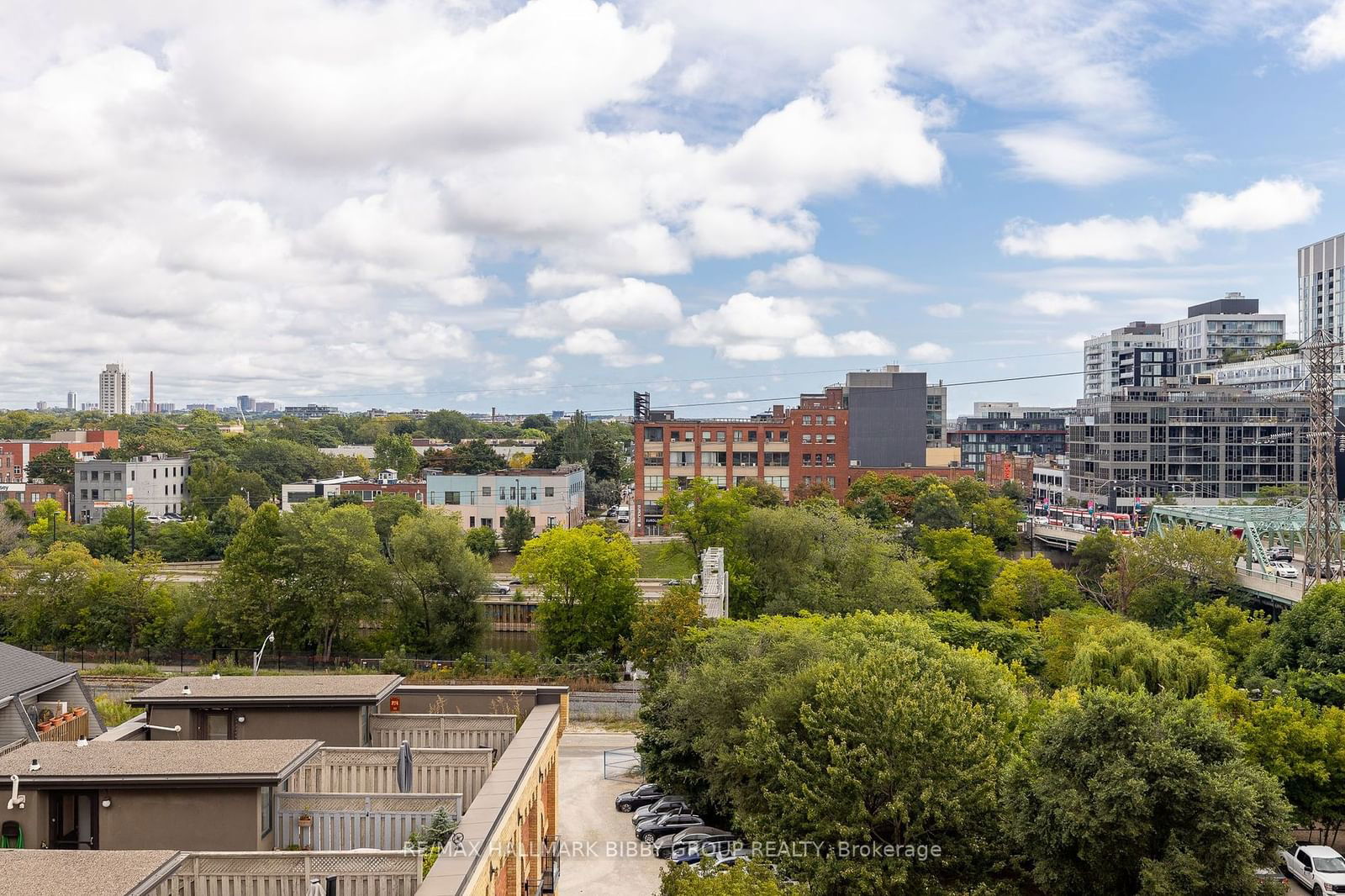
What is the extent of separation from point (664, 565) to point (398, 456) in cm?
7945

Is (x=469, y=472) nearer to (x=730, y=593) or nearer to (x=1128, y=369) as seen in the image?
(x=730, y=593)

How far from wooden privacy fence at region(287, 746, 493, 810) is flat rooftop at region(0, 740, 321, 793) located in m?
1.09

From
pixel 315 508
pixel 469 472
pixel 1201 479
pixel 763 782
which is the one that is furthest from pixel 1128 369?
pixel 763 782

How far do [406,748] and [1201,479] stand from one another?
375 ft

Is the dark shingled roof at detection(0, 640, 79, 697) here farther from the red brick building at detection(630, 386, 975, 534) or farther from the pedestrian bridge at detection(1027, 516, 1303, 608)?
the red brick building at detection(630, 386, 975, 534)

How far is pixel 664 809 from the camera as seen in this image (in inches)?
1155

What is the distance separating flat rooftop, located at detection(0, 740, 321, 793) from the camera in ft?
44.4

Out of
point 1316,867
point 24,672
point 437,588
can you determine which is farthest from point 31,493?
point 1316,867

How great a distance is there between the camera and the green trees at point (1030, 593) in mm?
56562

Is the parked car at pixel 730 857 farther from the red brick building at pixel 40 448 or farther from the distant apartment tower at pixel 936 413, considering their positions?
the red brick building at pixel 40 448

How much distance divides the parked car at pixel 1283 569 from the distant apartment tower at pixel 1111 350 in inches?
4762

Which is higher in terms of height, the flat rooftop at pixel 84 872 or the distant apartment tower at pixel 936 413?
the distant apartment tower at pixel 936 413

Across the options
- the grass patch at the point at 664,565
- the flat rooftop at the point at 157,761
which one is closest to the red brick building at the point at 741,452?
the grass patch at the point at 664,565

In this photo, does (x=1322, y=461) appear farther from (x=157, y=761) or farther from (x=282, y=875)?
(x=157, y=761)
